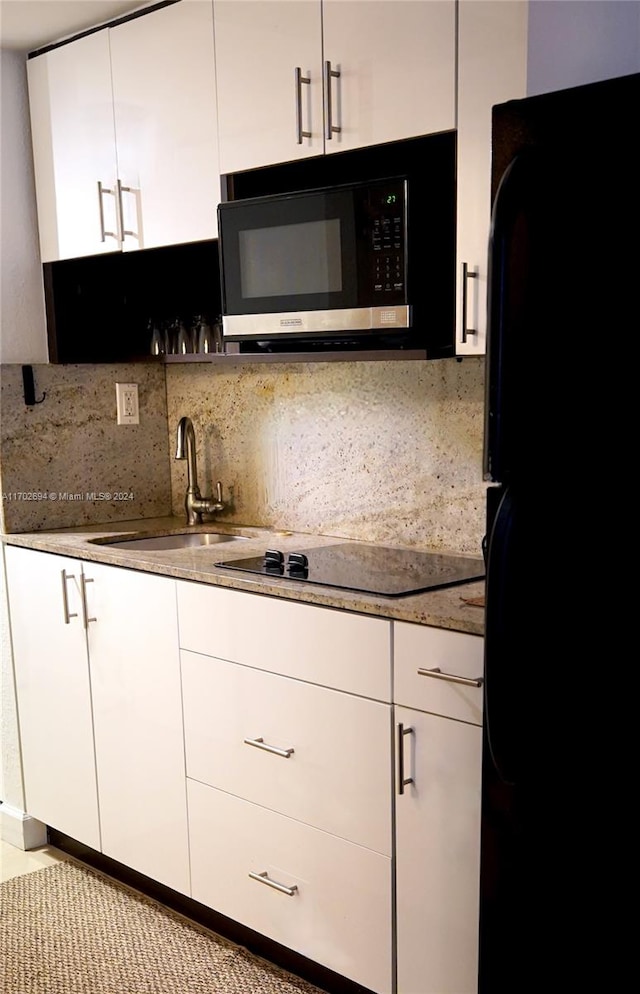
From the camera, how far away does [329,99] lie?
2.23m

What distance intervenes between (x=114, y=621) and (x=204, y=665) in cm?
38

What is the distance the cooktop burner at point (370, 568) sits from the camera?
212 centimetres

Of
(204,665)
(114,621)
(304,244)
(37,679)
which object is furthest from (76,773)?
(304,244)

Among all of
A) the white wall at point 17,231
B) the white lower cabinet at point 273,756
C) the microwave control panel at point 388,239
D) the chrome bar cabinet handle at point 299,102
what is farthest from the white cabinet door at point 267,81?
the white lower cabinet at point 273,756

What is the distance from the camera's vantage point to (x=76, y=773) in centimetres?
287

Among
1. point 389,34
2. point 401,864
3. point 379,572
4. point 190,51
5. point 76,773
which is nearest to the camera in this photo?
point 401,864

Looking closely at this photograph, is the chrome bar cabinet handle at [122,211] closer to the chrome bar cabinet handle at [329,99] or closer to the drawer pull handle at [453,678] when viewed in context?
the chrome bar cabinet handle at [329,99]

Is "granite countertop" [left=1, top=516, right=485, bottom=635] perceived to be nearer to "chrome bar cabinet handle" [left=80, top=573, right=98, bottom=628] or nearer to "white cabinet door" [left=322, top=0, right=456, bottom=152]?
"chrome bar cabinet handle" [left=80, top=573, right=98, bottom=628]

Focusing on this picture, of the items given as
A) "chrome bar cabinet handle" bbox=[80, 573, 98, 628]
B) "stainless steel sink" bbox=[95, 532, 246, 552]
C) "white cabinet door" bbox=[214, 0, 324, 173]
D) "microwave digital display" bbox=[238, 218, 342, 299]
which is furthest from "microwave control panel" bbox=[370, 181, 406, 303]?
"chrome bar cabinet handle" bbox=[80, 573, 98, 628]

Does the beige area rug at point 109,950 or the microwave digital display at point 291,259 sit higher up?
the microwave digital display at point 291,259

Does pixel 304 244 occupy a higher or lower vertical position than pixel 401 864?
higher

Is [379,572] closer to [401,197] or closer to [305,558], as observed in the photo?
[305,558]

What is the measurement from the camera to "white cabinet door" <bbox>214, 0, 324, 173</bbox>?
7.45 ft

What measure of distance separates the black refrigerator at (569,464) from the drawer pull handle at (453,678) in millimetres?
354
